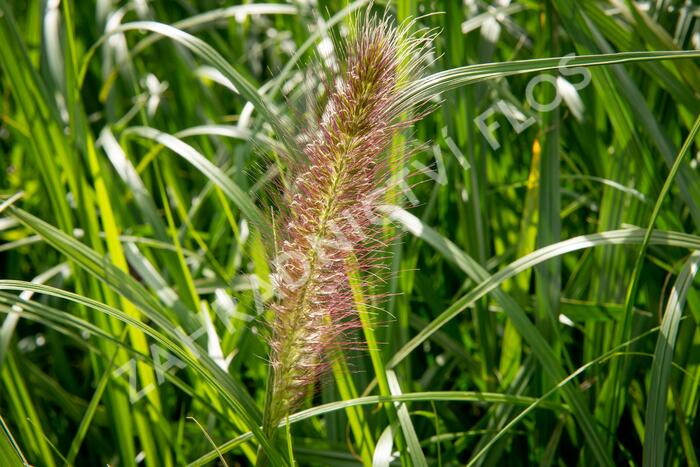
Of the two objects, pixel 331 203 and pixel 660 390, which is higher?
pixel 331 203

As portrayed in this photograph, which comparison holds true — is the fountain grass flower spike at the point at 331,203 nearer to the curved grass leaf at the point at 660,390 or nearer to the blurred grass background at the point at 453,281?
the blurred grass background at the point at 453,281

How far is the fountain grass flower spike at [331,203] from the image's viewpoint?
0.81m

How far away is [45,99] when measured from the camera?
1319 millimetres

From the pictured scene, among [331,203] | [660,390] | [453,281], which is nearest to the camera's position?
[331,203]

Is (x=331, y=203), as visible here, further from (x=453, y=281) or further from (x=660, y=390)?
(x=453, y=281)

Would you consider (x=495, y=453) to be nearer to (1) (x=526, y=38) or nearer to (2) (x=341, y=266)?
(2) (x=341, y=266)

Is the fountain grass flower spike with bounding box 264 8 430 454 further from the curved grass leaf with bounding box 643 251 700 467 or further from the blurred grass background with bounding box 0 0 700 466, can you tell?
the curved grass leaf with bounding box 643 251 700 467

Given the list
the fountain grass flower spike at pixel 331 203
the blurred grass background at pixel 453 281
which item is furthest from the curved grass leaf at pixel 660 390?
the fountain grass flower spike at pixel 331 203

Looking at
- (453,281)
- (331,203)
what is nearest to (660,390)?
(331,203)

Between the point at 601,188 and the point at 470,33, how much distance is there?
47 cm

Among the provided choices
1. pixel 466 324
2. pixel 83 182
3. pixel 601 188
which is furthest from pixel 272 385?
pixel 601 188

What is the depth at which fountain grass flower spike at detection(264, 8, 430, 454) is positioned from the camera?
32.0 inches

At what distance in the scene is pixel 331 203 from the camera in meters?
0.83

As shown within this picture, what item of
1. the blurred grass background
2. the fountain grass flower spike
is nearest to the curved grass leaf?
the blurred grass background
